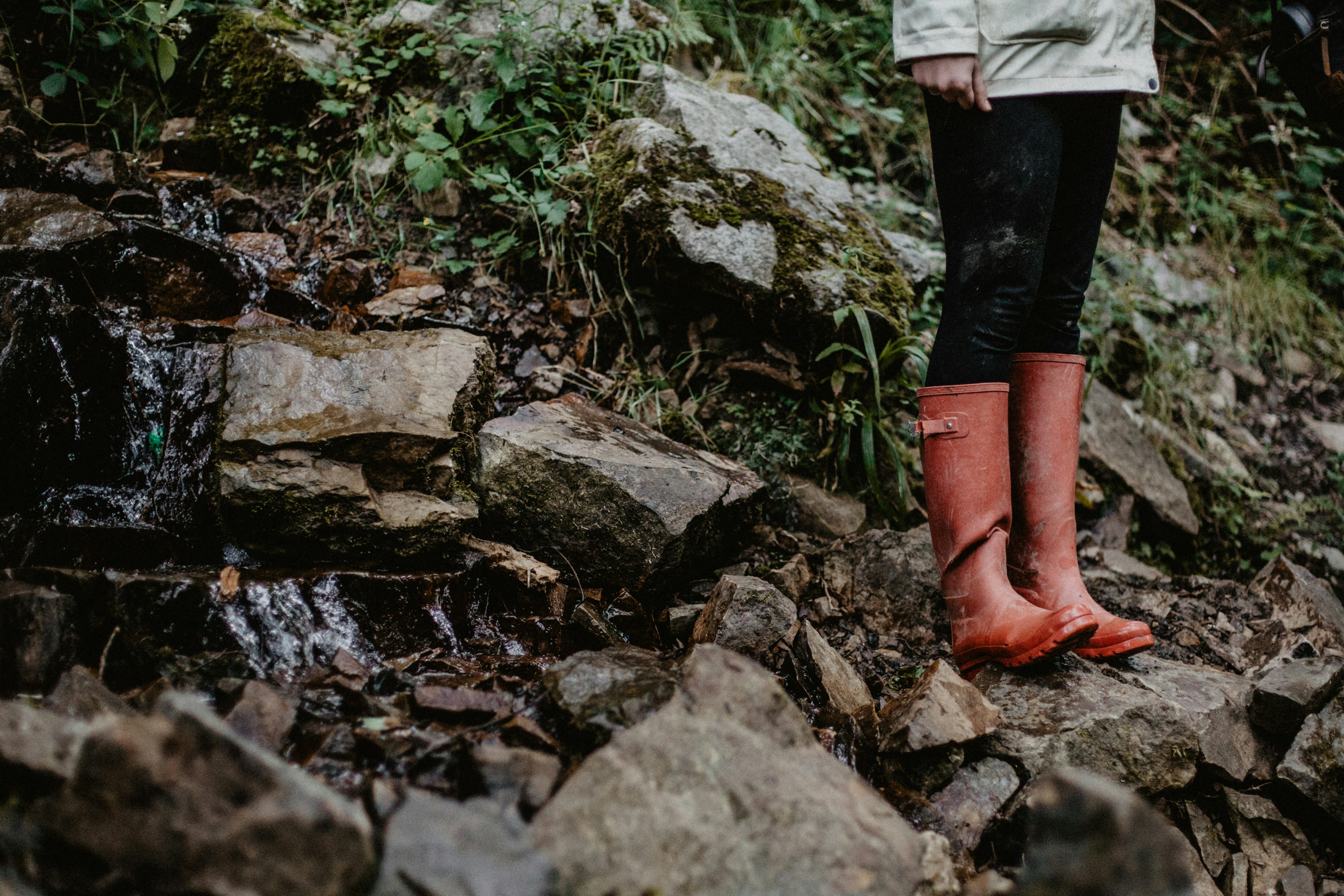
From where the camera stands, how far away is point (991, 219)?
184 cm

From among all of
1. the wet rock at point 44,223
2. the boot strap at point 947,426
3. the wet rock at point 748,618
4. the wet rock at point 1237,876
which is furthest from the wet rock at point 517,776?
the wet rock at point 44,223

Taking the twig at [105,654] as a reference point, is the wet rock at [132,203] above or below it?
above

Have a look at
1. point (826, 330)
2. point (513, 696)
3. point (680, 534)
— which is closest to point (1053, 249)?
point (826, 330)

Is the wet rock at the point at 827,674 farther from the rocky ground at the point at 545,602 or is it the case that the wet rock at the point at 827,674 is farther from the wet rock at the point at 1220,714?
the wet rock at the point at 1220,714

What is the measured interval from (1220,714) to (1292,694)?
171 millimetres

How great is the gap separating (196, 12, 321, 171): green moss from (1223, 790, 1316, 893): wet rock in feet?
14.6

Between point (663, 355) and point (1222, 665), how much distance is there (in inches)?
91.7

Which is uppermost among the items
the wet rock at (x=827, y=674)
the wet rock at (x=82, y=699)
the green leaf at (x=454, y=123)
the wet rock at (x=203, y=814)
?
the green leaf at (x=454, y=123)

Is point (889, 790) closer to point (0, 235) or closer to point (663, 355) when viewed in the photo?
point (663, 355)

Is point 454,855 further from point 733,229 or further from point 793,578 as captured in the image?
Answer: point 733,229

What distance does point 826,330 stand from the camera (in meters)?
2.96

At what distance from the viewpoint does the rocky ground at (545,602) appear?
108 centimetres

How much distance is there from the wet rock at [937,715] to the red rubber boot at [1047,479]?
1.34 feet

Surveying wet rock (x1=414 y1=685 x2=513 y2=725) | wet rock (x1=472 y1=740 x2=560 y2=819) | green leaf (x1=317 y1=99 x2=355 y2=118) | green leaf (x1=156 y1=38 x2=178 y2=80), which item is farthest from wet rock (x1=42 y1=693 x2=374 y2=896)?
green leaf (x1=156 y1=38 x2=178 y2=80)
